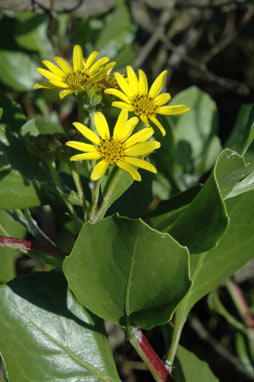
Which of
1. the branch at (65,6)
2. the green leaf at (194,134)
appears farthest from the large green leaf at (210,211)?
the branch at (65,6)

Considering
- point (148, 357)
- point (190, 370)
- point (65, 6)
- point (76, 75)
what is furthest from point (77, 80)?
point (65, 6)

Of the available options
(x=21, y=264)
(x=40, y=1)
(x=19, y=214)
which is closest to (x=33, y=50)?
(x=40, y=1)

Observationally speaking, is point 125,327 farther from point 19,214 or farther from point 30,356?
point 19,214

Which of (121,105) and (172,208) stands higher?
(121,105)

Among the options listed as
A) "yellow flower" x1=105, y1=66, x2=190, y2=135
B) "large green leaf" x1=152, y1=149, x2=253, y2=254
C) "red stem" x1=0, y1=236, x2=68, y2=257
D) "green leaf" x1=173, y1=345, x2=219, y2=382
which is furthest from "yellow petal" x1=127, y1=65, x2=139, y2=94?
"green leaf" x1=173, y1=345, x2=219, y2=382

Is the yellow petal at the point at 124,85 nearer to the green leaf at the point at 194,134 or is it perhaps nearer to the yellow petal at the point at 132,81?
the yellow petal at the point at 132,81

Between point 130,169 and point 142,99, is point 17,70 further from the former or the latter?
point 130,169
